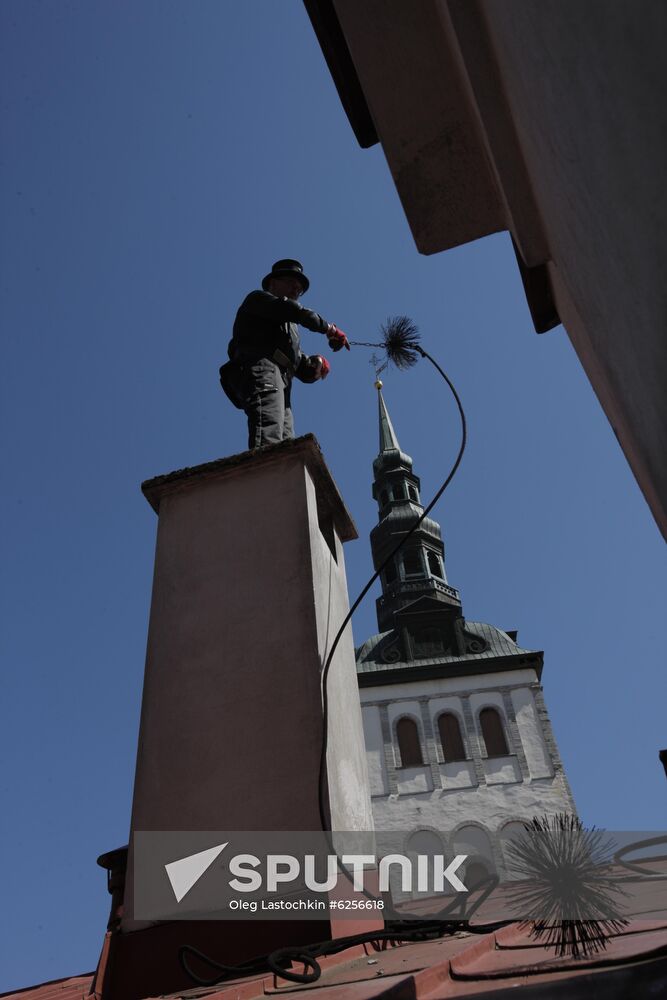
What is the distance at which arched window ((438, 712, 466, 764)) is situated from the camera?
37875mm

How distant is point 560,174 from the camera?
1332mm

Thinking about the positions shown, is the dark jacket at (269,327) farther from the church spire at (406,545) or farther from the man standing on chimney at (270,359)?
the church spire at (406,545)

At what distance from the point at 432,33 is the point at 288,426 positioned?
1930mm

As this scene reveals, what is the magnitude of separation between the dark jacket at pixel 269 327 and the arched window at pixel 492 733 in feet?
119

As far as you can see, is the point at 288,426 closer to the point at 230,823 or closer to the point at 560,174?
the point at 230,823

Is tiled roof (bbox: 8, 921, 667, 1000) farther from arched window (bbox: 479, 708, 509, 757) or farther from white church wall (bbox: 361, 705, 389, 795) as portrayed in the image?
arched window (bbox: 479, 708, 509, 757)

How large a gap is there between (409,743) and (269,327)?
36182 millimetres

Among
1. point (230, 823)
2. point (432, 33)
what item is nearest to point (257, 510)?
point (230, 823)

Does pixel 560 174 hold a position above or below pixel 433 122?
below

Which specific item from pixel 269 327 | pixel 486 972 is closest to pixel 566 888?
pixel 486 972

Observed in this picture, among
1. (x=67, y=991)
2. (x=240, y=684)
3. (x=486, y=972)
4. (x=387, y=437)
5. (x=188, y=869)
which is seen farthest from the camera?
(x=387, y=437)

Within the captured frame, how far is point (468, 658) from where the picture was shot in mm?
40156

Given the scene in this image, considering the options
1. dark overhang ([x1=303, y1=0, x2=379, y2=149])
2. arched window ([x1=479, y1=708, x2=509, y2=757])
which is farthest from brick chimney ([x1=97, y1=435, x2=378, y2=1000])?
arched window ([x1=479, y1=708, x2=509, y2=757])

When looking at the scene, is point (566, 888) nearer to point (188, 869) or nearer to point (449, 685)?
point (188, 869)
